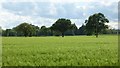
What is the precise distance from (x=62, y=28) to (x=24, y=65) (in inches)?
6318

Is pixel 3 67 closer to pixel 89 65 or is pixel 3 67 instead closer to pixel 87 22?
pixel 89 65

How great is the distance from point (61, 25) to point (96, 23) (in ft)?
120

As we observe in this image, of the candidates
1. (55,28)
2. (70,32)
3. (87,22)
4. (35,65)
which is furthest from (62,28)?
(35,65)

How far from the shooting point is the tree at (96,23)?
141m

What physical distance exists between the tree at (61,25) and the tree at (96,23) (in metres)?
31.9

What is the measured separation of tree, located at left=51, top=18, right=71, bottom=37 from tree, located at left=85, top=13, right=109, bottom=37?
31.9 metres

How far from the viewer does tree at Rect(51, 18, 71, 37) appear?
17464 cm

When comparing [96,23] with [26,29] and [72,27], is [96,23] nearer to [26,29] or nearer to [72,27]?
[72,27]

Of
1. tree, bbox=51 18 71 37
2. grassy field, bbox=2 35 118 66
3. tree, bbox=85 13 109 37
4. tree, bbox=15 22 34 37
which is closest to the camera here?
grassy field, bbox=2 35 118 66

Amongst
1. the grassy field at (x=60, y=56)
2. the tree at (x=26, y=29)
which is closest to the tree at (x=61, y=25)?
the tree at (x=26, y=29)

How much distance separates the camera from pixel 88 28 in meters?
143

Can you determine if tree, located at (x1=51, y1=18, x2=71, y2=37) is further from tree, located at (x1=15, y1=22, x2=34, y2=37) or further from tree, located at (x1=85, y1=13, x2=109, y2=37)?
tree, located at (x1=85, y1=13, x2=109, y2=37)

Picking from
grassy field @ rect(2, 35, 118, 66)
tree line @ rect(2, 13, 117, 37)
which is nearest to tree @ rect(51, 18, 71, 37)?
tree line @ rect(2, 13, 117, 37)

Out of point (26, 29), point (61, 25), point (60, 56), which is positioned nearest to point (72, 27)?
point (61, 25)
